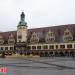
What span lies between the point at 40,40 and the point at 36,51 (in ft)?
13.4

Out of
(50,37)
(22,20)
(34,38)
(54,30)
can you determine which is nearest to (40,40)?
(34,38)

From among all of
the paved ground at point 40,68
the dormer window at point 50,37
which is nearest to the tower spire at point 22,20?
the dormer window at point 50,37

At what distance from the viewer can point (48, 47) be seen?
86.4 meters

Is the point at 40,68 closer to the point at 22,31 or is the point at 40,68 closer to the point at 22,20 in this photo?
the point at 22,31

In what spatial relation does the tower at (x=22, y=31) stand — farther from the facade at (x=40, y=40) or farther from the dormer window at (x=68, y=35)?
the dormer window at (x=68, y=35)

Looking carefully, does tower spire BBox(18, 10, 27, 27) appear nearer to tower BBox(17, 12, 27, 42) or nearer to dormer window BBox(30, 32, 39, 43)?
tower BBox(17, 12, 27, 42)

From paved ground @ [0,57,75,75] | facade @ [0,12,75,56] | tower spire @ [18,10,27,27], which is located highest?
tower spire @ [18,10,27,27]

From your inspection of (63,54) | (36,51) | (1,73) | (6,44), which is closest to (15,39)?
(6,44)

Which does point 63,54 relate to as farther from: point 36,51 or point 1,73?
point 1,73

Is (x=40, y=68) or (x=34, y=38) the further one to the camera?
(x=34, y=38)

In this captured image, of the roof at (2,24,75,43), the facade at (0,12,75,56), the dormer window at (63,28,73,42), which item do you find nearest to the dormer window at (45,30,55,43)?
the facade at (0,12,75,56)

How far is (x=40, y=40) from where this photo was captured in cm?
8925

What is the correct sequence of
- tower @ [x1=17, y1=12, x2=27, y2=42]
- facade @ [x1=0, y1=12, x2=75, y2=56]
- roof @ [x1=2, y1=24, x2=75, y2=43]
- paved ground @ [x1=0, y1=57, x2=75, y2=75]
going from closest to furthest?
paved ground @ [x1=0, y1=57, x2=75, y2=75] < facade @ [x1=0, y1=12, x2=75, y2=56] < roof @ [x1=2, y1=24, x2=75, y2=43] < tower @ [x1=17, y1=12, x2=27, y2=42]

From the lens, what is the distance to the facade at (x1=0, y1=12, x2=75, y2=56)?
82.4 m
